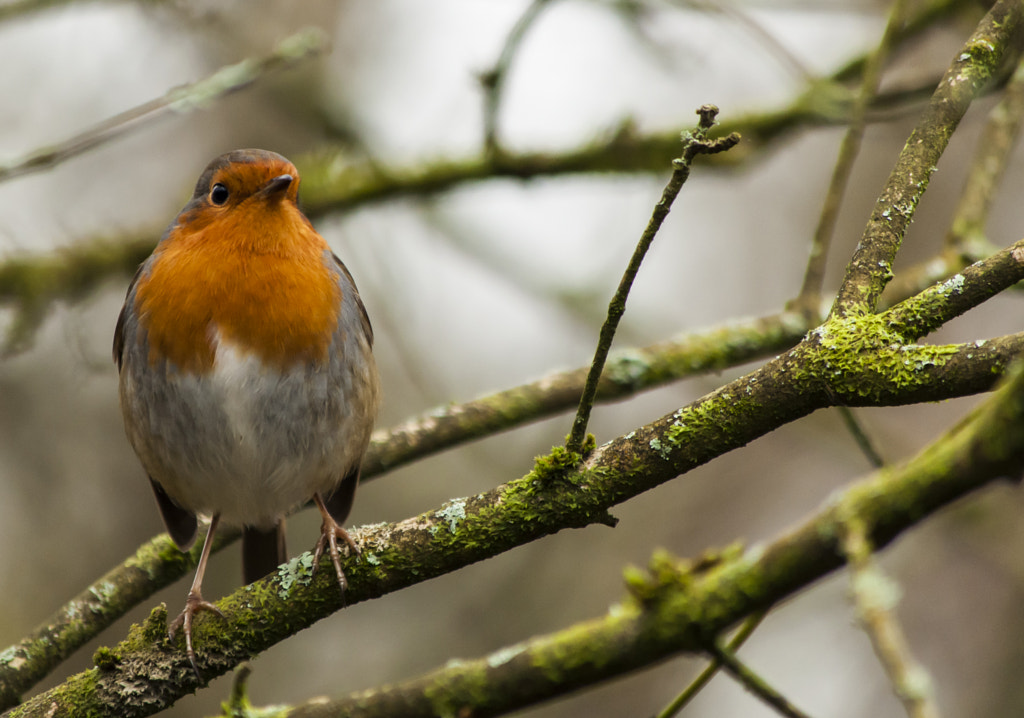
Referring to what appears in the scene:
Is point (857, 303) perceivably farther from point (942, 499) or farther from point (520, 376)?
point (520, 376)

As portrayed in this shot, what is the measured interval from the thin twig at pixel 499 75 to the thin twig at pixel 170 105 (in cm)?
79

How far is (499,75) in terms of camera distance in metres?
4.36

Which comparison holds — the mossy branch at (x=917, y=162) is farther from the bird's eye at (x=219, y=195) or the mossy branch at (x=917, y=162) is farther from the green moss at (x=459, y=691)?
the bird's eye at (x=219, y=195)

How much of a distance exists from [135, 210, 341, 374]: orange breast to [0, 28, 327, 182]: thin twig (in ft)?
2.44

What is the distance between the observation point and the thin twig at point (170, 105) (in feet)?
12.3

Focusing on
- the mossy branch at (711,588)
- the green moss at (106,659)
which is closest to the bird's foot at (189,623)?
the green moss at (106,659)

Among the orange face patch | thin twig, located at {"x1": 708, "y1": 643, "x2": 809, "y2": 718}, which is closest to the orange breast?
the orange face patch

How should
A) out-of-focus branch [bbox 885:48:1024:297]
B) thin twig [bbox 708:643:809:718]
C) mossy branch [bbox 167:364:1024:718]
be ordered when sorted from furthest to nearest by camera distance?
out-of-focus branch [bbox 885:48:1024:297] → thin twig [bbox 708:643:809:718] → mossy branch [bbox 167:364:1024:718]

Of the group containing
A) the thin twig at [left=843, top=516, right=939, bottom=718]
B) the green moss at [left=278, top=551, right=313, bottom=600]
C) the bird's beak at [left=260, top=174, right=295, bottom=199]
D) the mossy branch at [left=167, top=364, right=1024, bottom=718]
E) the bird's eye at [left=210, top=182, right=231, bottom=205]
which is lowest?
the thin twig at [left=843, top=516, right=939, bottom=718]

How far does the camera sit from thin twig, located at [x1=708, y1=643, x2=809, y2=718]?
169 centimetres

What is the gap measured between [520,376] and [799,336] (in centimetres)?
354

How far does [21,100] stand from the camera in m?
6.54

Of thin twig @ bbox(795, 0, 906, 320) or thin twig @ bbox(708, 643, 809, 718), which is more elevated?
thin twig @ bbox(795, 0, 906, 320)

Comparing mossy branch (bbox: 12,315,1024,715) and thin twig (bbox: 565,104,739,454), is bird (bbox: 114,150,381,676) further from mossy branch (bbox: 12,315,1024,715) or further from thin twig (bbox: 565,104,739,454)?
thin twig (bbox: 565,104,739,454)
